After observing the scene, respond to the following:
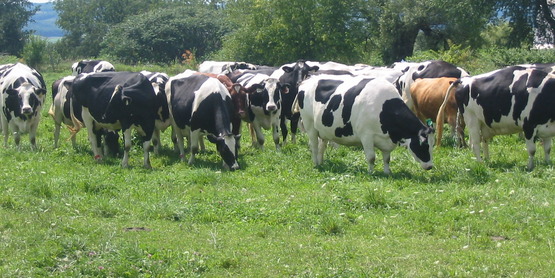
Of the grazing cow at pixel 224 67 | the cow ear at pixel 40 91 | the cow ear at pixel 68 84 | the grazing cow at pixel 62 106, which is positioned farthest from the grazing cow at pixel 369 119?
the grazing cow at pixel 224 67

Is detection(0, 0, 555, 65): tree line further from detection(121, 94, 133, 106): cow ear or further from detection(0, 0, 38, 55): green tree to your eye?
detection(121, 94, 133, 106): cow ear

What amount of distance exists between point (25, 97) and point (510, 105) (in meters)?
11.2

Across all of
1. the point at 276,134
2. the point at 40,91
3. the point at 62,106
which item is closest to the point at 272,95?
the point at 276,134

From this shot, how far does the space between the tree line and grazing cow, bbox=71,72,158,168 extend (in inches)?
1033

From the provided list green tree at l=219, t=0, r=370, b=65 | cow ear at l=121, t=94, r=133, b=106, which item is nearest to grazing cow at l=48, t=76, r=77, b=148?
cow ear at l=121, t=94, r=133, b=106

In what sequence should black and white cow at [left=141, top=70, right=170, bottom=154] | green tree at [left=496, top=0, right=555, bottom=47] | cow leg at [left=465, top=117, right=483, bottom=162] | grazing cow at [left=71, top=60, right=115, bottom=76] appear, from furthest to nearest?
1. green tree at [left=496, top=0, right=555, bottom=47]
2. grazing cow at [left=71, top=60, right=115, bottom=76]
3. black and white cow at [left=141, top=70, right=170, bottom=154]
4. cow leg at [left=465, top=117, right=483, bottom=162]

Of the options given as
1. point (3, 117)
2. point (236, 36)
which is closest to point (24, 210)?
point (3, 117)

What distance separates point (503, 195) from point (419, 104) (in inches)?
281

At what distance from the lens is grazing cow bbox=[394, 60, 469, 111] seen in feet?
65.7

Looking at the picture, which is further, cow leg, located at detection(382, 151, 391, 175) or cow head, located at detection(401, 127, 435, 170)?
cow leg, located at detection(382, 151, 391, 175)

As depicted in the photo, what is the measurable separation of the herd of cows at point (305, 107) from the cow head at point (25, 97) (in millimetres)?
24

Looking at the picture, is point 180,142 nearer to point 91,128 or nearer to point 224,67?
point 91,128

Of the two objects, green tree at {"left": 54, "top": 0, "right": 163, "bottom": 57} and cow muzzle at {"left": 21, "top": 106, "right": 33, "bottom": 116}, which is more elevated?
cow muzzle at {"left": 21, "top": 106, "right": 33, "bottom": 116}

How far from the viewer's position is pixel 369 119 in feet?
47.0
